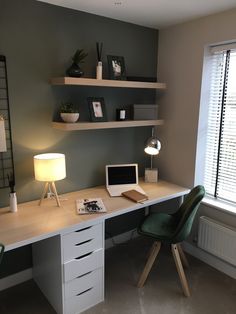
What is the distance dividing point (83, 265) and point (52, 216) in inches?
17.0

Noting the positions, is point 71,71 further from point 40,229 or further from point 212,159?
point 212,159

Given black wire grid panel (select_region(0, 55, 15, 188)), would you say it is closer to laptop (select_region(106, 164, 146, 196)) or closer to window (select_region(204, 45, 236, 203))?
laptop (select_region(106, 164, 146, 196))

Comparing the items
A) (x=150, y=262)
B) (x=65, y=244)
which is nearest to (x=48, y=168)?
(x=65, y=244)

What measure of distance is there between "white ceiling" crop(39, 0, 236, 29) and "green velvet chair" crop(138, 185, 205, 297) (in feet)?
4.90

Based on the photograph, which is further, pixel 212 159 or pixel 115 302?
pixel 212 159

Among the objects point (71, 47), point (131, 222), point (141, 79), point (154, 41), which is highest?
point (154, 41)

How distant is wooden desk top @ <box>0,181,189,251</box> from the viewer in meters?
1.71

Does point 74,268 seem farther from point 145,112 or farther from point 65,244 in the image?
point 145,112

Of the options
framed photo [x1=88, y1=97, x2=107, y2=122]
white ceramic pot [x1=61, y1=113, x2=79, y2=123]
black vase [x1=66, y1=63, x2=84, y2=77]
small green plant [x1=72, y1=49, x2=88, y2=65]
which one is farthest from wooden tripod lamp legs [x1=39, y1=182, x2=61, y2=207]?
small green plant [x1=72, y1=49, x2=88, y2=65]

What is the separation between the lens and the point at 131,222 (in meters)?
3.08

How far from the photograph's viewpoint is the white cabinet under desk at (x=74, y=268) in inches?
74.0

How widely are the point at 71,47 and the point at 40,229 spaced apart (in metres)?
1.53

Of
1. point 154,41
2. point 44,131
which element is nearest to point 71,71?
point 44,131

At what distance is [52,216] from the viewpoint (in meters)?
1.98
